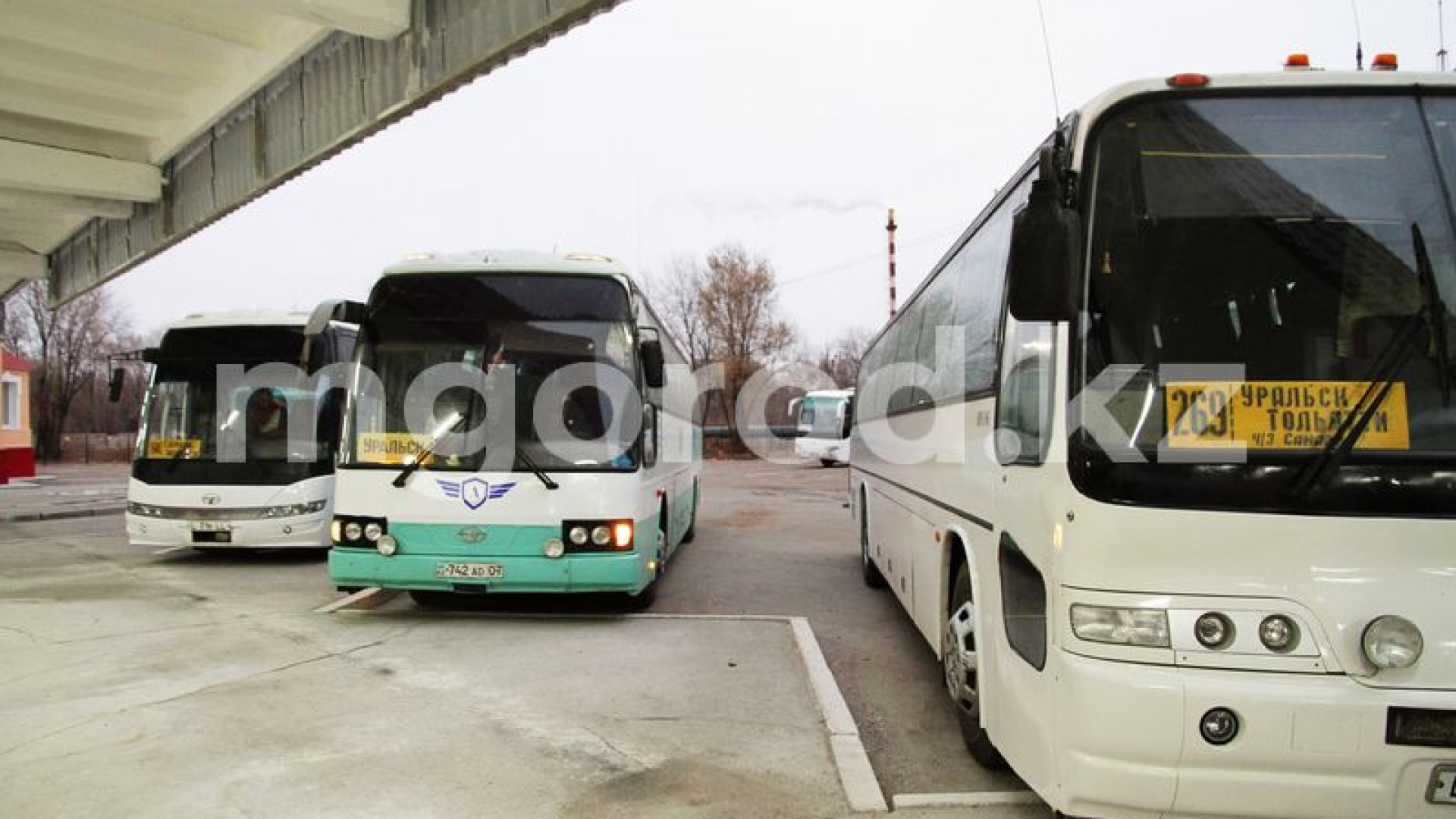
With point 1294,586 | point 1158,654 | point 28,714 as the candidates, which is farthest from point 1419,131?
point 28,714

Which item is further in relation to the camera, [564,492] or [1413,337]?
[564,492]

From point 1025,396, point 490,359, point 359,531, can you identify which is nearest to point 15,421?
point 359,531

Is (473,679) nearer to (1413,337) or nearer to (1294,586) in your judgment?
(1294,586)

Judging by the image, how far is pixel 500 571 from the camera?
285 inches

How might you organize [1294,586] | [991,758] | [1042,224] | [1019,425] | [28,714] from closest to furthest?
[1294,586] < [1042,224] < [1019,425] < [991,758] < [28,714]

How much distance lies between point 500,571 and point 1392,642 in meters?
5.83

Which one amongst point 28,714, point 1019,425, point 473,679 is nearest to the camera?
point 1019,425

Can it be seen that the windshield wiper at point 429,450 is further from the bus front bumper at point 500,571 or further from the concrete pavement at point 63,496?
the concrete pavement at point 63,496

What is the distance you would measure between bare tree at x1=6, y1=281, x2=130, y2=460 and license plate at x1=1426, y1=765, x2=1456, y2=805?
58933 millimetres

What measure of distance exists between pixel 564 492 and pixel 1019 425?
4.31 metres

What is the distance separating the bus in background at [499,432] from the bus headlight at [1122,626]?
15.3 feet

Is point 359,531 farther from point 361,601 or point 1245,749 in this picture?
point 1245,749

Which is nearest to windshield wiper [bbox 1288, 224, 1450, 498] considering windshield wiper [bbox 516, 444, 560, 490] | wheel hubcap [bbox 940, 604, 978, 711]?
wheel hubcap [bbox 940, 604, 978, 711]

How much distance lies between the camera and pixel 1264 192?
11.1 ft
